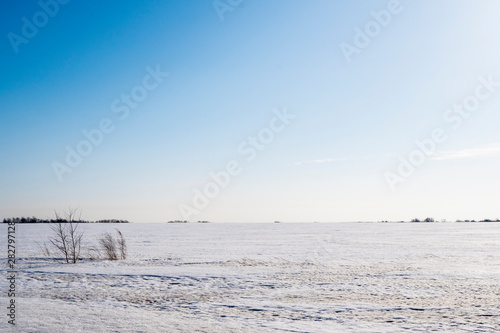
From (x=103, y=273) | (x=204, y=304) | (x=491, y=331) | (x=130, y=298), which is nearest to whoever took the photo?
(x=491, y=331)

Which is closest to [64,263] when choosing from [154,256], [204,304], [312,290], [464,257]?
[154,256]

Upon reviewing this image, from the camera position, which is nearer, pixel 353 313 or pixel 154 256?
pixel 353 313

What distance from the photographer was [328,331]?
7285mm

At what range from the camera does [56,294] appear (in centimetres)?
1109

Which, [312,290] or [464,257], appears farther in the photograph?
[464,257]

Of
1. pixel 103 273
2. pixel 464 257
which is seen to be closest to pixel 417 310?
pixel 103 273

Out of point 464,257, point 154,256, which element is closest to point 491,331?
point 464,257

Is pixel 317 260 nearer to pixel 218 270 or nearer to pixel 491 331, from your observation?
pixel 218 270

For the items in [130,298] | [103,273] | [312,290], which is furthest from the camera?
[103,273]

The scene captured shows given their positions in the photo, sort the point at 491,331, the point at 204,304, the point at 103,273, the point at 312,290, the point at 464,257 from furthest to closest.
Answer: the point at 464,257
the point at 103,273
the point at 312,290
the point at 204,304
the point at 491,331

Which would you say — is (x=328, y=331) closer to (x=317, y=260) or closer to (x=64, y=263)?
(x=317, y=260)

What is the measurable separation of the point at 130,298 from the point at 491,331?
27.3 feet

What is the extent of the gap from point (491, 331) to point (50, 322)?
8.33m

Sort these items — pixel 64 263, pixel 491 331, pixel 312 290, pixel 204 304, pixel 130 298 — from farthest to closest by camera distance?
pixel 64 263, pixel 312 290, pixel 130 298, pixel 204 304, pixel 491 331
